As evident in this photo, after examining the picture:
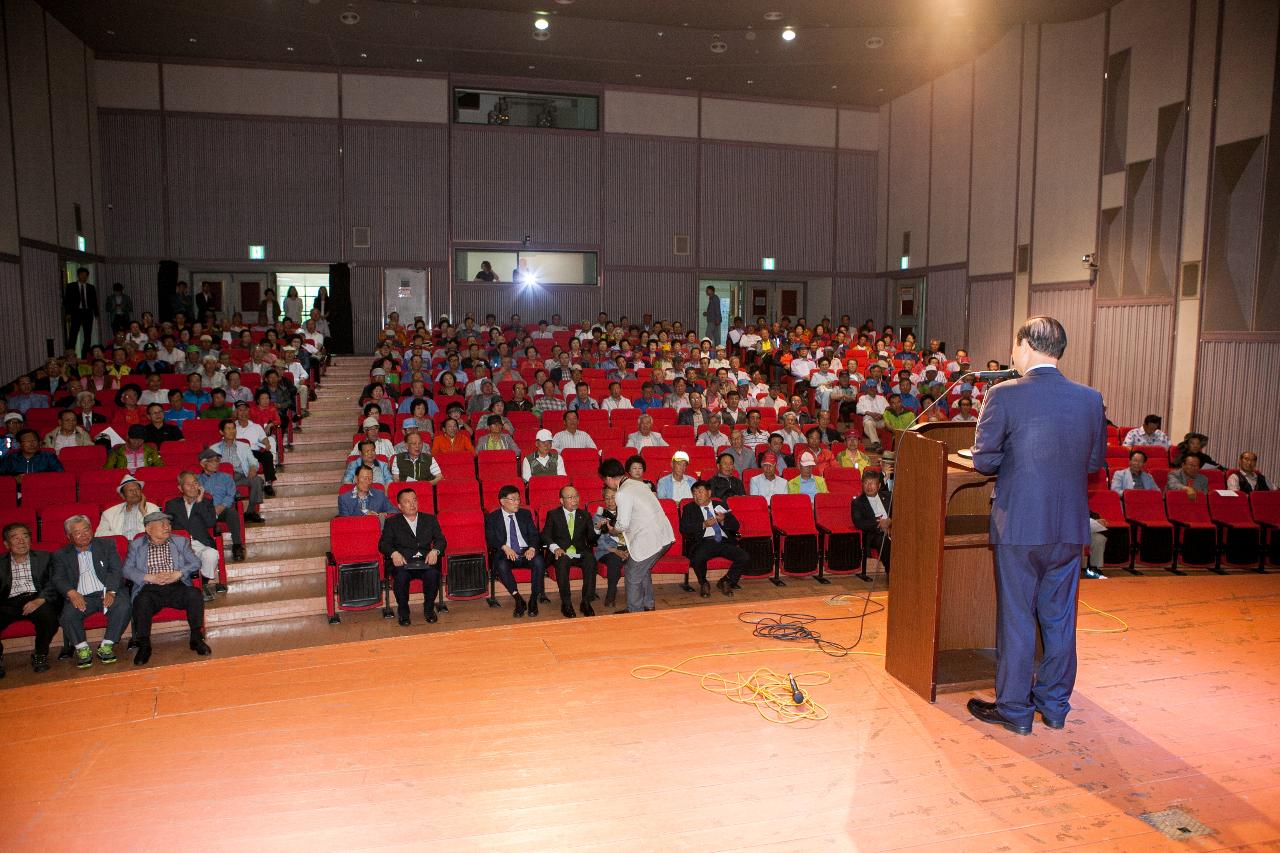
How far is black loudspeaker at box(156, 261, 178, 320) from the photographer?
13.8 m

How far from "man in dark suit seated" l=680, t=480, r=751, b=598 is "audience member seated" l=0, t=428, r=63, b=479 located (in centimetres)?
535

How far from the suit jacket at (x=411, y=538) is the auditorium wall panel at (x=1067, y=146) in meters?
9.85

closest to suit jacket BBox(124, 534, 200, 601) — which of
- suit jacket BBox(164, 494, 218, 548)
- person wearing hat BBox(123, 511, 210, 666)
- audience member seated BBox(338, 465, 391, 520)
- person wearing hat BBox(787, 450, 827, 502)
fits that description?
person wearing hat BBox(123, 511, 210, 666)

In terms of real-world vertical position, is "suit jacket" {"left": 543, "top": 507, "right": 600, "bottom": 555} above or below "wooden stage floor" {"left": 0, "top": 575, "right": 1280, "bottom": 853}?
below

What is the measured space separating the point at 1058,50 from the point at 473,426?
33.1 feet

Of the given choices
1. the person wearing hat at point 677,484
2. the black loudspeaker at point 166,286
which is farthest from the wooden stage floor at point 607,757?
the black loudspeaker at point 166,286

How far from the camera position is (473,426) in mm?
8711

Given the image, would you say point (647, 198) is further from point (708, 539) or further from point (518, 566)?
point (518, 566)

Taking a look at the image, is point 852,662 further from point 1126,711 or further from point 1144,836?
point 1144,836

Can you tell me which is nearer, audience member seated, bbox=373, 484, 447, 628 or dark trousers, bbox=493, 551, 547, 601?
audience member seated, bbox=373, 484, 447, 628

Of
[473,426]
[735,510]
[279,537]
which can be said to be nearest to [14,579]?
[279,537]

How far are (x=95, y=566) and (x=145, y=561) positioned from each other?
0.30 metres

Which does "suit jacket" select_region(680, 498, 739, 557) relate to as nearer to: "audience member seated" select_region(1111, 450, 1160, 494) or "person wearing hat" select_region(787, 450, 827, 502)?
"person wearing hat" select_region(787, 450, 827, 502)

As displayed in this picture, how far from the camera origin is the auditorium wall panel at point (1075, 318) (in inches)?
443
